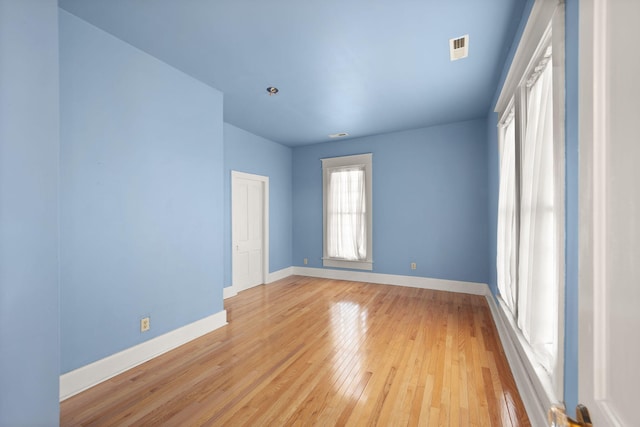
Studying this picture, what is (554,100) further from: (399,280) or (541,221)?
(399,280)

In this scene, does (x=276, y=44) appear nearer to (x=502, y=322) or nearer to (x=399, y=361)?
(x=399, y=361)

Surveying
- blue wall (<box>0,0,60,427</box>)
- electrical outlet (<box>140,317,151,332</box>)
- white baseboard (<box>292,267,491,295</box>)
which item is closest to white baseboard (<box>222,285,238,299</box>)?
white baseboard (<box>292,267,491,295</box>)

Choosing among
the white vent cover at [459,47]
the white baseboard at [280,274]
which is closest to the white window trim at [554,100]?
the white vent cover at [459,47]

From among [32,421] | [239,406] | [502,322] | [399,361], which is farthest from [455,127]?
[32,421]

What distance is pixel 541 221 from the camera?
166 cm

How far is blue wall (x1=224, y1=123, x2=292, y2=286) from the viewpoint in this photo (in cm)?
446

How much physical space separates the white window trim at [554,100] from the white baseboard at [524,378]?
0.02 m

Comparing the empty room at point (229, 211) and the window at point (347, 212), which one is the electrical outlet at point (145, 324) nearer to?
the empty room at point (229, 211)

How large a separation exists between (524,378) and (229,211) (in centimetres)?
406

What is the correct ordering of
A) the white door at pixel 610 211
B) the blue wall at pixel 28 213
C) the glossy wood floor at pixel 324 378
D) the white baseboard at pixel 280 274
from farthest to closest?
the white baseboard at pixel 280 274 → the glossy wood floor at pixel 324 378 → the blue wall at pixel 28 213 → the white door at pixel 610 211

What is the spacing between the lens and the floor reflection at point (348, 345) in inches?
83.8

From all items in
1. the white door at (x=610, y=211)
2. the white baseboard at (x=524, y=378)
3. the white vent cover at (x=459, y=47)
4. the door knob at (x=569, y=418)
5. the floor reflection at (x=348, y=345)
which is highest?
the white vent cover at (x=459, y=47)

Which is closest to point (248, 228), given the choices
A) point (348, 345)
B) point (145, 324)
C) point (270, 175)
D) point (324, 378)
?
point (270, 175)

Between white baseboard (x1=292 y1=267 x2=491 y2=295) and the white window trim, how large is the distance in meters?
2.35
